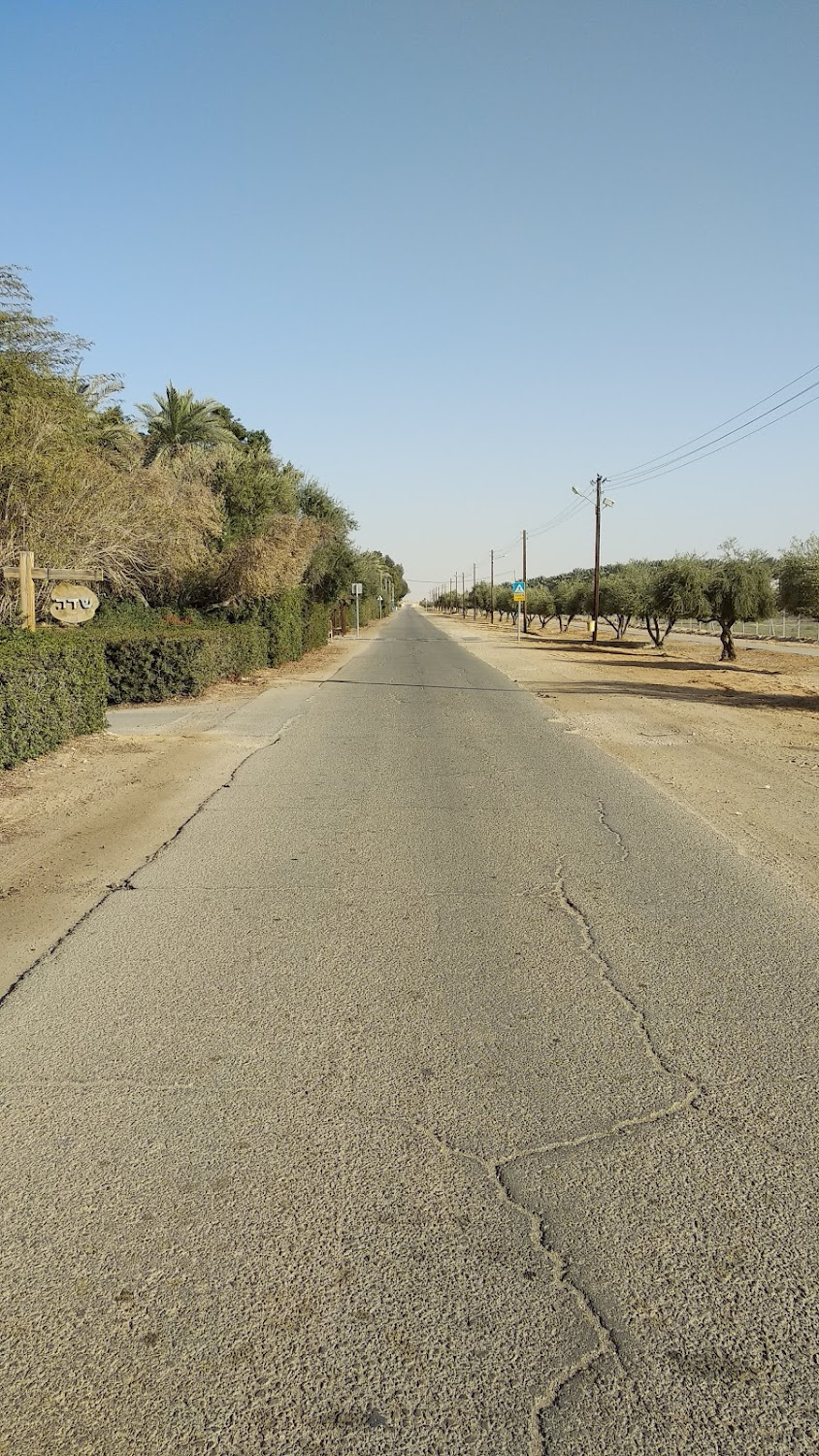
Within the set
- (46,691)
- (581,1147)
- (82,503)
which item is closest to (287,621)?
(82,503)

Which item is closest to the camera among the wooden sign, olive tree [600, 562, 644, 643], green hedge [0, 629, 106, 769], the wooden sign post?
green hedge [0, 629, 106, 769]

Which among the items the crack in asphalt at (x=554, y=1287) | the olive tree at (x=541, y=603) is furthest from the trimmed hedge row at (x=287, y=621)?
the olive tree at (x=541, y=603)

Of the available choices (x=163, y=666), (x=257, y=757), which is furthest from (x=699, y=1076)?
(x=163, y=666)

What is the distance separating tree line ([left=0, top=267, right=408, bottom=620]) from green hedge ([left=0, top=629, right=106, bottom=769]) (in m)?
4.41

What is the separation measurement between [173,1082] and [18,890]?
2986mm

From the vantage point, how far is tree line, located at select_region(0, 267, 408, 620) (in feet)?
51.4

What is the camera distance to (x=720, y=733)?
48.9 ft

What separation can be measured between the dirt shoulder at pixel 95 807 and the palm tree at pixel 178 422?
22.3 m

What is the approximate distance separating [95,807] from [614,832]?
4.67 metres

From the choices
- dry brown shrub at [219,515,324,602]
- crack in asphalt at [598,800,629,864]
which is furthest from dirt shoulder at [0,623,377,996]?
dry brown shrub at [219,515,324,602]

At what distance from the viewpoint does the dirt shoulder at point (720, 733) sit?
Answer: 808 cm

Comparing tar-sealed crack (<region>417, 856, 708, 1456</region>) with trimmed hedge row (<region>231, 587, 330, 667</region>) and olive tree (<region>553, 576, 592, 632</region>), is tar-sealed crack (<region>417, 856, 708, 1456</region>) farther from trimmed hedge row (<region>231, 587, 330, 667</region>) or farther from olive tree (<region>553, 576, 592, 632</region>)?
olive tree (<region>553, 576, 592, 632</region>)

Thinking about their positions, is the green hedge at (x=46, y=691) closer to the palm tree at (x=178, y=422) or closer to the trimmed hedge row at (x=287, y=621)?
the trimmed hedge row at (x=287, y=621)

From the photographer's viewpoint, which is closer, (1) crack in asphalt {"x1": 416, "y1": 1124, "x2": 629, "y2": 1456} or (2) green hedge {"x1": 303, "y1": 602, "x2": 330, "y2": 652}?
(1) crack in asphalt {"x1": 416, "y1": 1124, "x2": 629, "y2": 1456}
